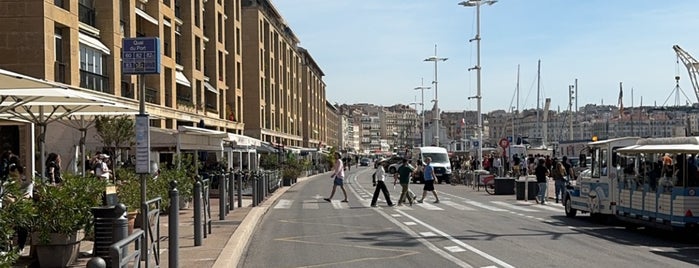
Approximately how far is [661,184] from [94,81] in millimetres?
24868

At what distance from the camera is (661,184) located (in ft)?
53.4

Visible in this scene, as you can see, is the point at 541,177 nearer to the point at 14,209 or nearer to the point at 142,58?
the point at 142,58

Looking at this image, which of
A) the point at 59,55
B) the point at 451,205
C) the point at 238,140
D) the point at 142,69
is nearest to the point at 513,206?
the point at 451,205

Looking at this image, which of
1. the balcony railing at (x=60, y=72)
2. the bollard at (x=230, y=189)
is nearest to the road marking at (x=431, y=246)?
the bollard at (x=230, y=189)

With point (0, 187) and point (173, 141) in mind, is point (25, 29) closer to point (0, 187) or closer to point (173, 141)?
point (173, 141)


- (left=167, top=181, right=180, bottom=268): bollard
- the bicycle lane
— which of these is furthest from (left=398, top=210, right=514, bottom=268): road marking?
(left=167, top=181, right=180, bottom=268): bollard

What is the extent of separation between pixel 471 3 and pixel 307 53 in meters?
71.1

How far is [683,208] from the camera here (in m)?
15.4

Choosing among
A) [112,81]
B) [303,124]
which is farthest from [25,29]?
[303,124]

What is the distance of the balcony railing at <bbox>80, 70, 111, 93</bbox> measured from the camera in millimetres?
32281

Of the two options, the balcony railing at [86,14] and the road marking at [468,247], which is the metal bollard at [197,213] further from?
the balcony railing at [86,14]

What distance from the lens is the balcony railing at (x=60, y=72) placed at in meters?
29.6

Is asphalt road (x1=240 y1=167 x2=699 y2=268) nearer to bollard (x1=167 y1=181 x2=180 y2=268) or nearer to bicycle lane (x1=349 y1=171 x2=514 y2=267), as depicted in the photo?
bicycle lane (x1=349 y1=171 x2=514 y2=267)

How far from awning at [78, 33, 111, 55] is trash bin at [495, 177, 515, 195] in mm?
18331
